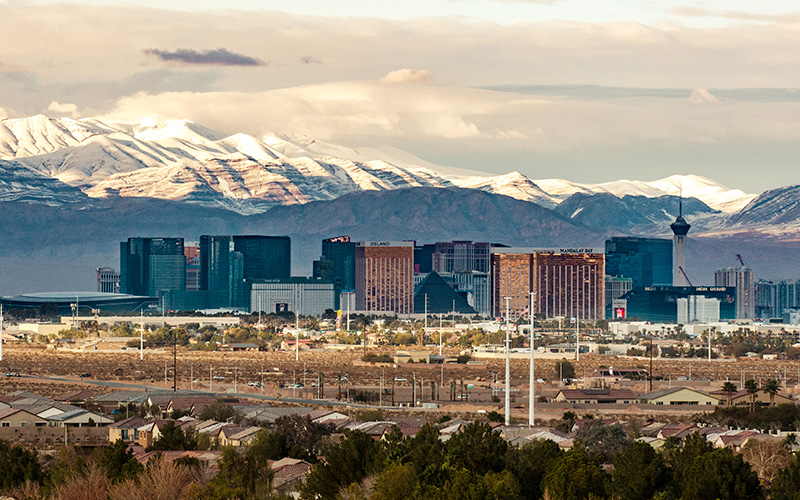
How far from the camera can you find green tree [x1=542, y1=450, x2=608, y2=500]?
174ft

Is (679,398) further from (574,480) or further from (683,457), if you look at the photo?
(574,480)

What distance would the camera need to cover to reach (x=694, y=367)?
7185 inches

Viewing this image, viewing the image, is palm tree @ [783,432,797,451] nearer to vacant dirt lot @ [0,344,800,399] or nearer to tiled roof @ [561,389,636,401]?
tiled roof @ [561,389,636,401]

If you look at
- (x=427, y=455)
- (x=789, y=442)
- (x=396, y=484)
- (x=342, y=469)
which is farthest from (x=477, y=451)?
(x=789, y=442)

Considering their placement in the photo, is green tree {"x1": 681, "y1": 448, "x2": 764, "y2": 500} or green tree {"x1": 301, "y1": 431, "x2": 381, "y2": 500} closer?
green tree {"x1": 681, "y1": 448, "x2": 764, "y2": 500}

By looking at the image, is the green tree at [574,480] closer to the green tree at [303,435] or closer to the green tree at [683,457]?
the green tree at [683,457]

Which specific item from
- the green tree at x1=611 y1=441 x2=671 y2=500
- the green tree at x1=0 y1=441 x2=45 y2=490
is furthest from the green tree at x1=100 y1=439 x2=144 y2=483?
the green tree at x1=611 y1=441 x2=671 y2=500

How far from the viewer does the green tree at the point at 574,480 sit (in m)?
53.2

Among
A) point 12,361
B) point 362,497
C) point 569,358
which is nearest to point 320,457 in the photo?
point 362,497

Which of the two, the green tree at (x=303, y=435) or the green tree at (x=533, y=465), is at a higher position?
the green tree at (x=533, y=465)

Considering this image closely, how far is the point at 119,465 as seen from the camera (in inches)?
2504

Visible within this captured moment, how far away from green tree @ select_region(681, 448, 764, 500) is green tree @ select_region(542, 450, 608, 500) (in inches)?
126

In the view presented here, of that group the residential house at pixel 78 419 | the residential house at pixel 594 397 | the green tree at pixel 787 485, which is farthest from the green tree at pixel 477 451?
the residential house at pixel 594 397

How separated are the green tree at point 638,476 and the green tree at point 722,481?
7.30 feet
